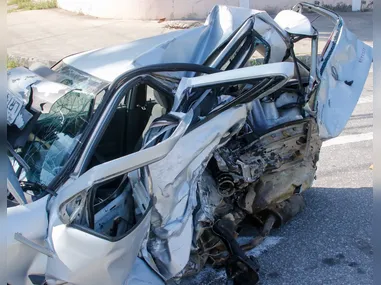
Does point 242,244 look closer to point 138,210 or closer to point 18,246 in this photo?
point 138,210

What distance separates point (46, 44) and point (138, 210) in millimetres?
7783

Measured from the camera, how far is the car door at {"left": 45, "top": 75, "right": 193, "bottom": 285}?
309 cm

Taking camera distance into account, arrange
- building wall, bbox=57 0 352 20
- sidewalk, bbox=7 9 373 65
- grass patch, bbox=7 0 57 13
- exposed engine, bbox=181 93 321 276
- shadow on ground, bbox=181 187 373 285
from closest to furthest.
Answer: exposed engine, bbox=181 93 321 276 → shadow on ground, bbox=181 187 373 285 → sidewalk, bbox=7 9 373 65 → building wall, bbox=57 0 352 20 → grass patch, bbox=7 0 57 13

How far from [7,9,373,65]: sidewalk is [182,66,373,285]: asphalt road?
11.5 ft

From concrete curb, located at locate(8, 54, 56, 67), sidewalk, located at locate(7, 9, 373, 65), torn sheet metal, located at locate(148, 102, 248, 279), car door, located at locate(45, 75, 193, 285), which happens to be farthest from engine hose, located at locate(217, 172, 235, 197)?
concrete curb, located at locate(8, 54, 56, 67)

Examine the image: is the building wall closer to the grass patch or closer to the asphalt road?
the grass patch

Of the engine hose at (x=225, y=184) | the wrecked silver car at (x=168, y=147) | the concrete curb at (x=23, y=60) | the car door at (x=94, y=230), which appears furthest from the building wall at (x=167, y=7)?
the car door at (x=94, y=230)

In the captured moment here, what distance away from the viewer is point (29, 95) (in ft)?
12.8

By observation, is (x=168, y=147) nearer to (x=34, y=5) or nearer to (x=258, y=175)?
(x=258, y=175)

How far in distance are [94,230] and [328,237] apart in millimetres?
2280

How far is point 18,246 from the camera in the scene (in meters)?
3.09

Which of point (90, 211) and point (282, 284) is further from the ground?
point (90, 211)

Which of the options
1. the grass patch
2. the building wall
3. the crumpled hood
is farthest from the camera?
the grass patch

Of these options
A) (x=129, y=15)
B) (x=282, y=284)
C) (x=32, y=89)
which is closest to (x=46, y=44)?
(x=129, y=15)
